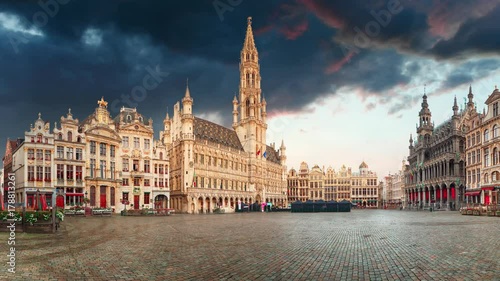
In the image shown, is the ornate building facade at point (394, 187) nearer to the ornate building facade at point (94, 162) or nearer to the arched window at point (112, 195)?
the ornate building facade at point (94, 162)

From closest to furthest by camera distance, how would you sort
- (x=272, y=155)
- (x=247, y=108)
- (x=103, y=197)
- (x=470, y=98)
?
(x=103, y=197) < (x=470, y=98) < (x=247, y=108) < (x=272, y=155)

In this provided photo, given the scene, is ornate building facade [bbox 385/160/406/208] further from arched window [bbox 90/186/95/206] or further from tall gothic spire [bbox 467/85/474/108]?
arched window [bbox 90/186/95/206]

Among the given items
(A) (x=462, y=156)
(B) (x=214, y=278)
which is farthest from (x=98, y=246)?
(A) (x=462, y=156)

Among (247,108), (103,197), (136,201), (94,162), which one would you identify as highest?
(247,108)

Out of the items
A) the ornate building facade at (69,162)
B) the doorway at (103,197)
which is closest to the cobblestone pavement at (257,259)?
the ornate building facade at (69,162)

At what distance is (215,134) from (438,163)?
171ft

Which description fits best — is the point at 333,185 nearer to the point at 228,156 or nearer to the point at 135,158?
the point at 228,156

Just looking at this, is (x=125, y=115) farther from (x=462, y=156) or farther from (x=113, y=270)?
(x=462, y=156)

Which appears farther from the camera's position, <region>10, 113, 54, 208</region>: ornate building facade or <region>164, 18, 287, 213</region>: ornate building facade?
<region>164, 18, 287, 213</region>: ornate building facade

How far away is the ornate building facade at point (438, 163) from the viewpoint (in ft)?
263

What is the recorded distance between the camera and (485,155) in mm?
62312

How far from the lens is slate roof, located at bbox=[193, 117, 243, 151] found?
81.6 meters

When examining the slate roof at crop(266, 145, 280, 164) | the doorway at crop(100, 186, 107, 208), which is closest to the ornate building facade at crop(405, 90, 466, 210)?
the slate roof at crop(266, 145, 280, 164)

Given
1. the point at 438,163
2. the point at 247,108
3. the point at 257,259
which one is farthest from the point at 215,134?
the point at 257,259
